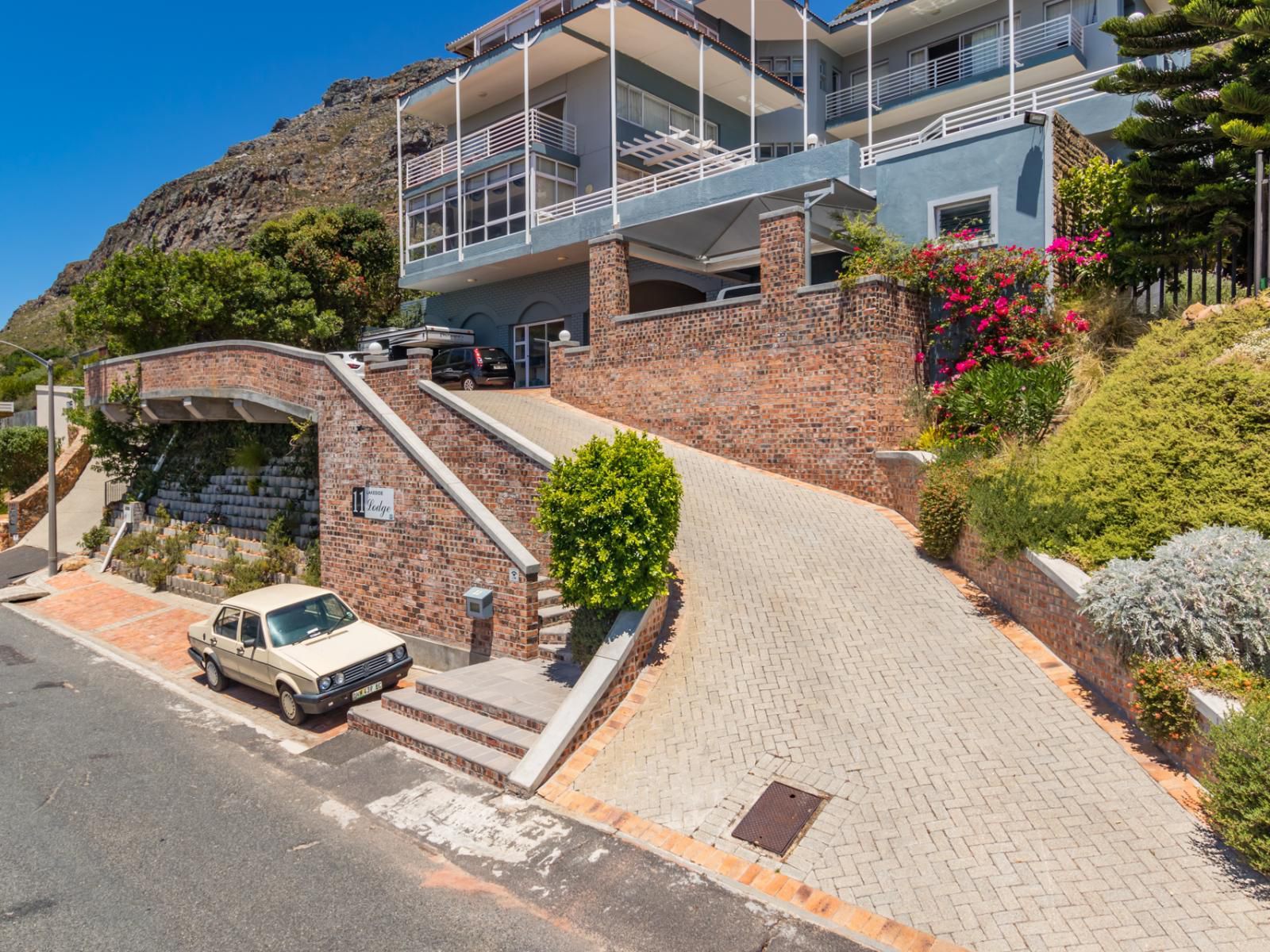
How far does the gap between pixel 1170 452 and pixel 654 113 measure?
22.7 meters

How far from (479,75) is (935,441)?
20669 millimetres

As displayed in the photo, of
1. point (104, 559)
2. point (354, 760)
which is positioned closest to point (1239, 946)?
point (354, 760)

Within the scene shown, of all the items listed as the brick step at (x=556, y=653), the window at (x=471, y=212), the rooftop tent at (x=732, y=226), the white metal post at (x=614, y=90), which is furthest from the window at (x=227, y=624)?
the window at (x=471, y=212)

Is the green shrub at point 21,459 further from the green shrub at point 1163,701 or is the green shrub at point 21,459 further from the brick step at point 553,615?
the green shrub at point 1163,701

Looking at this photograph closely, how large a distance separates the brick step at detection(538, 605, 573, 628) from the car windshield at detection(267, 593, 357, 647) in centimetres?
328

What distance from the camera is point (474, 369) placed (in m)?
23.8

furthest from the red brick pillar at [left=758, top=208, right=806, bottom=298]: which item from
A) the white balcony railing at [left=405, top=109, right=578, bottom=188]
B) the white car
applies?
the white balcony railing at [left=405, top=109, right=578, bottom=188]

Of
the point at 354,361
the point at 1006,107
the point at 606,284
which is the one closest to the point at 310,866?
the point at 354,361

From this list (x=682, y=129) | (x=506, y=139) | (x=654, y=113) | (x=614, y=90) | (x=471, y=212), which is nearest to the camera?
(x=614, y=90)

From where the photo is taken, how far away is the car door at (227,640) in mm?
12258

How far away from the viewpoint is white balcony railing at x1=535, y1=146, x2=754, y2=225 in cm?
2097

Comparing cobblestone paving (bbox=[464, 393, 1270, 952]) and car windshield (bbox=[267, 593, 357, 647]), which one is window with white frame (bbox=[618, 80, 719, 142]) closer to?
cobblestone paving (bbox=[464, 393, 1270, 952])

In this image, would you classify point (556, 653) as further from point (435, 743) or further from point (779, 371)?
point (779, 371)

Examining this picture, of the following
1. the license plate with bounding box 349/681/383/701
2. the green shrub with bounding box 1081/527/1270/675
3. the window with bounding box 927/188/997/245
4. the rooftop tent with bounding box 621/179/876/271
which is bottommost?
the license plate with bounding box 349/681/383/701
